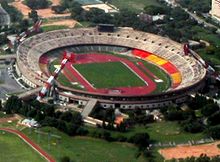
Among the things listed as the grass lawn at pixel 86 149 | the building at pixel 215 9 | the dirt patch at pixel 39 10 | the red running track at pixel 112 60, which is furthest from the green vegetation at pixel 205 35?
the grass lawn at pixel 86 149

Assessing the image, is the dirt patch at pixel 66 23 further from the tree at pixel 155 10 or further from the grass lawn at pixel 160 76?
the grass lawn at pixel 160 76

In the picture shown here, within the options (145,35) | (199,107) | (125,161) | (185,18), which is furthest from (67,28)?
(125,161)

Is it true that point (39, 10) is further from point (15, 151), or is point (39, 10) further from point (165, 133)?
point (15, 151)

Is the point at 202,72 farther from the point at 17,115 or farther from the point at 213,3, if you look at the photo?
the point at 213,3

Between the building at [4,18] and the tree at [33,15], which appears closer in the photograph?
the building at [4,18]

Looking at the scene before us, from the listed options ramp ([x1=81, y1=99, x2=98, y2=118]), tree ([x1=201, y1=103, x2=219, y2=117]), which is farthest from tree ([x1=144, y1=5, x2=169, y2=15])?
tree ([x1=201, y1=103, x2=219, y2=117])
